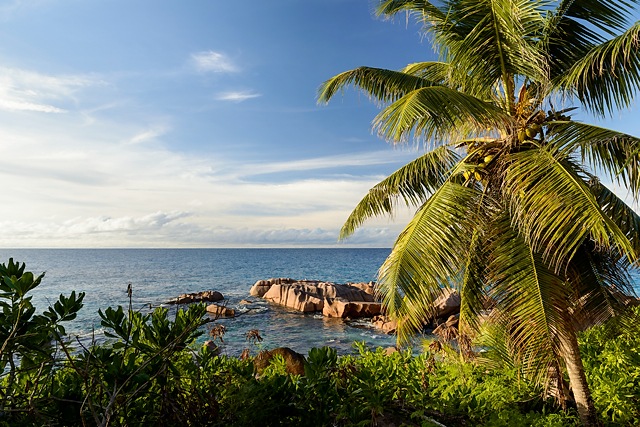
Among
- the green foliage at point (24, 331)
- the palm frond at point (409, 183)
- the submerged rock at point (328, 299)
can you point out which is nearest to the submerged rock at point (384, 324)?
the submerged rock at point (328, 299)

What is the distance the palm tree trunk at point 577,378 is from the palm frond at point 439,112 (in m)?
3.52

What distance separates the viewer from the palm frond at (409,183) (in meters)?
8.17

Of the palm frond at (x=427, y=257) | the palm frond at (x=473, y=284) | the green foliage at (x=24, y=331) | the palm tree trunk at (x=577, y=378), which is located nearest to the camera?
the green foliage at (x=24, y=331)

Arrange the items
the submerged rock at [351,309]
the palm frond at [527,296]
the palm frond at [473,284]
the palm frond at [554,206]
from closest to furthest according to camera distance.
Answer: the palm frond at [554,206] → the palm frond at [527,296] → the palm frond at [473,284] → the submerged rock at [351,309]

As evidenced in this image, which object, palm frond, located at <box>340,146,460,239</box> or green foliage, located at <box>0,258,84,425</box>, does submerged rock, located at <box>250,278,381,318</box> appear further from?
green foliage, located at <box>0,258,84,425</box>

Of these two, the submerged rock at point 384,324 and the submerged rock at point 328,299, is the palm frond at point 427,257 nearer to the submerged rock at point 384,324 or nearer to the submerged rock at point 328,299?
the submerged rock at point 384,324

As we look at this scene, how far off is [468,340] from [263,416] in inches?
240

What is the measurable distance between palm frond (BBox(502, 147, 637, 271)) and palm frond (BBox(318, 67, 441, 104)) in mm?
2715

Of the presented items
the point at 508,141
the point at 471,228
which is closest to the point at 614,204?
the point at 508,141

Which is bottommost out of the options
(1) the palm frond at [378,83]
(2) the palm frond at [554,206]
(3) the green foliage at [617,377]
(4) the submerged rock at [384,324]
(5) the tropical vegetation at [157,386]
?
(4) the submerged rock at [384,324]

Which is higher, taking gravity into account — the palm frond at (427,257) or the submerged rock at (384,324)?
the palm frond at (427,257)

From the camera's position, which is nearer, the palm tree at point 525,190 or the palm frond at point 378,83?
the palm tree at point 525,190

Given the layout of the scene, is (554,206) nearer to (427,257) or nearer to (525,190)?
(525,190)

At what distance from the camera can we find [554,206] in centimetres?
505
